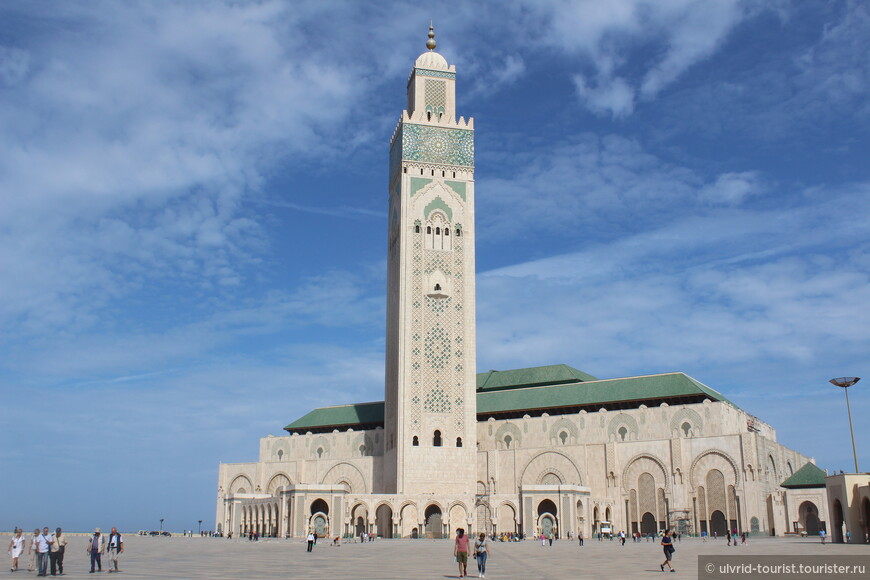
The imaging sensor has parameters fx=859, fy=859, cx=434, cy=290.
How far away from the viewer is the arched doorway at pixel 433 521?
1885 inches

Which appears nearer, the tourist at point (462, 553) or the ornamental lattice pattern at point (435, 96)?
the tourist at point (462, 553)

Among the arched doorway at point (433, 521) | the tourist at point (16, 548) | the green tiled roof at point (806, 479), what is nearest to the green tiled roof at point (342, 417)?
the arched doorway at point (433, 521)

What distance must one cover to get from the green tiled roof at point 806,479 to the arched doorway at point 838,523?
14910 millimetres

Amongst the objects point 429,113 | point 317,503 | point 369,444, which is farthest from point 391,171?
point 317,503

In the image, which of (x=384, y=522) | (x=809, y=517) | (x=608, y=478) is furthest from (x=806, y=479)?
(x=384, y=522)

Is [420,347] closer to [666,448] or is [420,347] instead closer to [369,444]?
[369,444]

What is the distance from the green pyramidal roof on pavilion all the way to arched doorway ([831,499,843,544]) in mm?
18819

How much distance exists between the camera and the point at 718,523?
1821 inches

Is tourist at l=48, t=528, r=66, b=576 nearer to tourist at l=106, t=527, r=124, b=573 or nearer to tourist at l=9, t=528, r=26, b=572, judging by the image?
tourist at l=106, t=527, r=124, b=573

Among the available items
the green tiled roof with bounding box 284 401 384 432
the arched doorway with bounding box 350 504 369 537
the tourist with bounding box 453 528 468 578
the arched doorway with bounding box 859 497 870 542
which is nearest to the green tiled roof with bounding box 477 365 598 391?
the green tiled roof with bounding box 284 401 384 432

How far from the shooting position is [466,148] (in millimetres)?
54750

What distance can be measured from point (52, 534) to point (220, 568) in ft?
11.6

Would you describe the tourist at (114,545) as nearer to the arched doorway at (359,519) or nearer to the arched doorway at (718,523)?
the arched doorway at (359,519)

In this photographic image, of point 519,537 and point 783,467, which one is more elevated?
point 783,467
